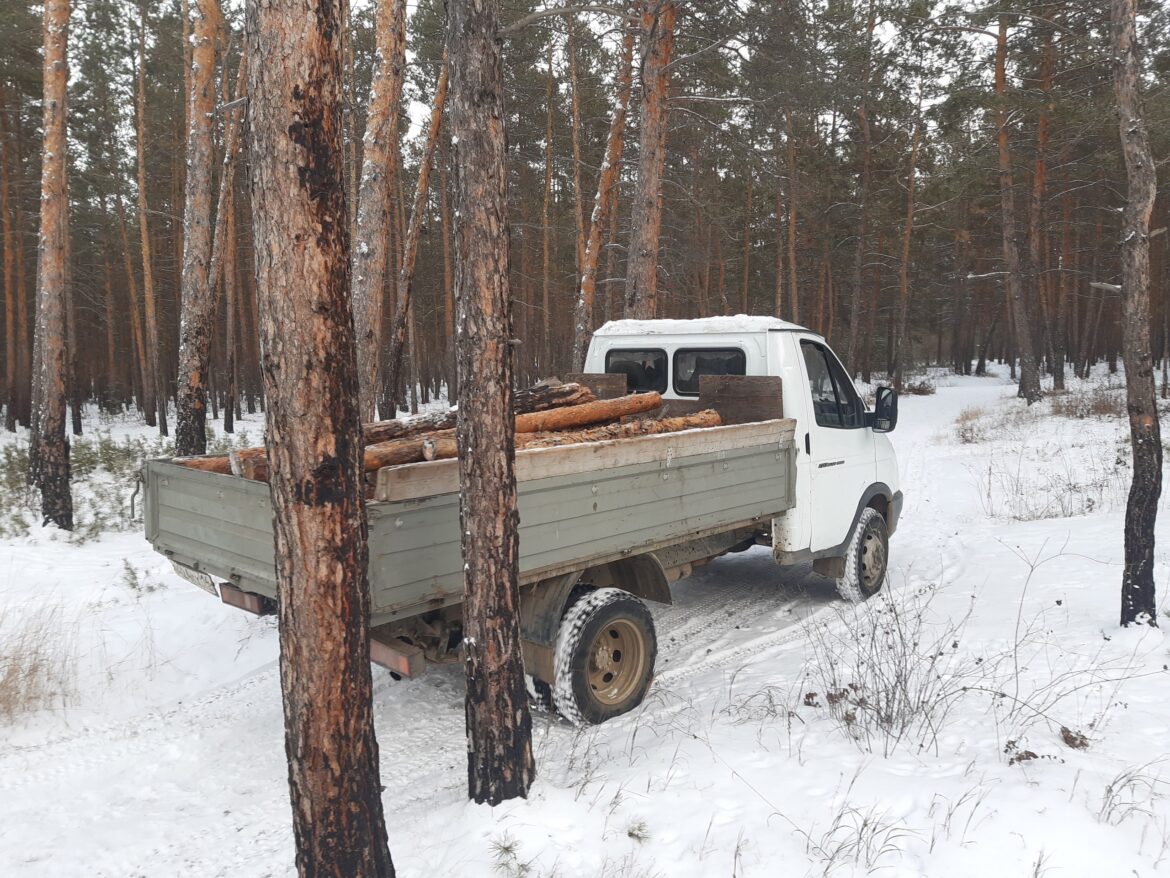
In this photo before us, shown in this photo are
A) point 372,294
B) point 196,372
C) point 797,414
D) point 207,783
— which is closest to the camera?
point 207,783

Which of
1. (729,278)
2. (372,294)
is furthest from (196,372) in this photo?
(729,278)

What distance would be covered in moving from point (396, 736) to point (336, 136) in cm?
331

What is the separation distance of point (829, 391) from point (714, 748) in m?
A: 3.68

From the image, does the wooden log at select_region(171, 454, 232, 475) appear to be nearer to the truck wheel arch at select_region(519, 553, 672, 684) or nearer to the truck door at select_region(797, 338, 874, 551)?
the truck wheel arch at select_region(519, 553, 672, 684)

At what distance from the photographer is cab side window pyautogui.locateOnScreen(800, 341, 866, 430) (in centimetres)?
643

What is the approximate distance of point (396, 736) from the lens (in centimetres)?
446

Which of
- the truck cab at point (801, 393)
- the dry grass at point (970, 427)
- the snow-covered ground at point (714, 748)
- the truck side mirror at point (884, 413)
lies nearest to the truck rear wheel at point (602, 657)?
the snow-covered ground at point (714, 748)

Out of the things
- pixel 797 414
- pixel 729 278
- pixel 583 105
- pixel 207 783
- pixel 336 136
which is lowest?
pixel 207 783

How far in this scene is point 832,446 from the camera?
655 centimetres

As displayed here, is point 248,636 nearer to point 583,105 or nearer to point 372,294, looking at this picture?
point 372,294

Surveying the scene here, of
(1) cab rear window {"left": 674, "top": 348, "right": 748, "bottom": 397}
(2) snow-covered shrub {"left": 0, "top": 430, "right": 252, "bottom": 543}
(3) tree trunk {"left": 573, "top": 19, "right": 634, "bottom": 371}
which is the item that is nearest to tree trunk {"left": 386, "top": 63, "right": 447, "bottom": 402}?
(3) tree trunk {"left": 573, "top": 19, "right": 634, "bottom": 371}

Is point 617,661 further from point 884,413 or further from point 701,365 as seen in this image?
point 884,413

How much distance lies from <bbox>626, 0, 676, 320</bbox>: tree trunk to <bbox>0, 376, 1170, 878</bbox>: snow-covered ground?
5.83 metres

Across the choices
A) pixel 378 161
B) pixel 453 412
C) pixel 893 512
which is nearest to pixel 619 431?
pixel 453 412
